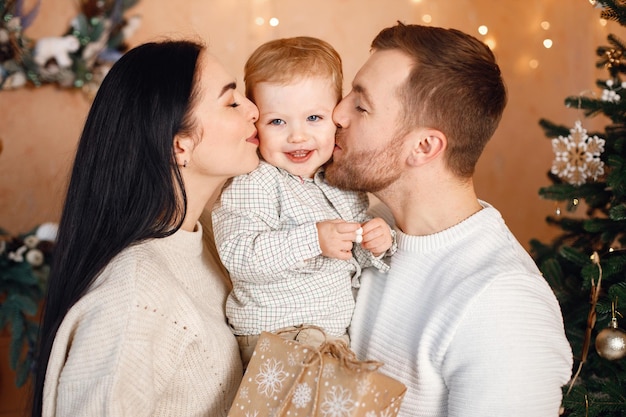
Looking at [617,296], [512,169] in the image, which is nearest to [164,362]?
[617,296]

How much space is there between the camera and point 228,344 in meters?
1.77

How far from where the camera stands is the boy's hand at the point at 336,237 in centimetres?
171

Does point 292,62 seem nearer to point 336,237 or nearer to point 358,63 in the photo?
point 336,237

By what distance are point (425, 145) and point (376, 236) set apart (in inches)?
12.2

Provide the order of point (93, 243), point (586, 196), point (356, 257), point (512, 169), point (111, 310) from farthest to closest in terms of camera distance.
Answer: point (512, 169) → point (586, 196) → point (356, 257) → point (93, 243) → point (111, 310)

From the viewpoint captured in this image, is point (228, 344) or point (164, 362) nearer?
point (164, 362)

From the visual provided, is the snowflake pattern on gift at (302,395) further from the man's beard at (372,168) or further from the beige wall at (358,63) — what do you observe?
the beige wall at (358,63)

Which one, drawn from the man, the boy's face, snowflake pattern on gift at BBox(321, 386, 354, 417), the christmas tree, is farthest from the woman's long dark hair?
the christmas tree

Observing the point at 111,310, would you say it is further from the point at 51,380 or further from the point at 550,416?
the point at 550,416

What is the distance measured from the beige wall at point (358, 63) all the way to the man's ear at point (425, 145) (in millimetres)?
1895

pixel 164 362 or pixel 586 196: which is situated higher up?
pixel 586 196

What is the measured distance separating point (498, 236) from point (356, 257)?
429 millimetres

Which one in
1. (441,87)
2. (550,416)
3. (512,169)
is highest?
(441,87)

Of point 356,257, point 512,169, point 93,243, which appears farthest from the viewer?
point 512,169
